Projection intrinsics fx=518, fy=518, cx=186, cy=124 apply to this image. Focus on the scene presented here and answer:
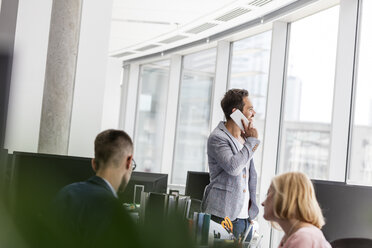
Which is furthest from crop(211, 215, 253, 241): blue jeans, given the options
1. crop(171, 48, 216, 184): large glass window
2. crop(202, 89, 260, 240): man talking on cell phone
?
crop(171, 48, 216, 184): large glass window

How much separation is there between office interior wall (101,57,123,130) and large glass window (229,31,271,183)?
322 centimetres

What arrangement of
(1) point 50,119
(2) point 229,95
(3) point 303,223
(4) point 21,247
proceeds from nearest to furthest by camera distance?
(4) point 21,247
(3) point 303,223
(2) point 229,95
(1) point 50,119

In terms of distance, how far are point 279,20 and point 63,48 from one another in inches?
124

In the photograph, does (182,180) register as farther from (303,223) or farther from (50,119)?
(303,223)

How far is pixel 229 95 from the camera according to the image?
3.12 metres

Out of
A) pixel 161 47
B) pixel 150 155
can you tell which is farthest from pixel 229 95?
pixel 150 155

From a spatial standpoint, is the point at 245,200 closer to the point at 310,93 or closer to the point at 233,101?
the point at 233,101

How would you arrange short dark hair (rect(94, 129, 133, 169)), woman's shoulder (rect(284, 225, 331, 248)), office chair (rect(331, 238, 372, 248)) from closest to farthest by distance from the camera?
1. woman's shoulder (rect(284, 225, 331, 248))
2. short dark hair (rect(94, 129, 133, 169))
3. office chair (rect(331, 238, 372, 248))

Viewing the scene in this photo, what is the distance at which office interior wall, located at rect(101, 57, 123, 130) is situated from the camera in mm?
10461

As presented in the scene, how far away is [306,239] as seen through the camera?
1.91 meters

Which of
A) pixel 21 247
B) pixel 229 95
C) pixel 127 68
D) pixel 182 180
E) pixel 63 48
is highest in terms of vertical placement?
pixel 127 68

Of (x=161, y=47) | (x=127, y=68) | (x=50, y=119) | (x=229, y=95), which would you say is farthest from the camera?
(x=127, y=68)

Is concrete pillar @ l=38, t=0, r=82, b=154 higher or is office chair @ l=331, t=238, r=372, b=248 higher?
concrete pillar @ l=38, t=0, r=82, b=154

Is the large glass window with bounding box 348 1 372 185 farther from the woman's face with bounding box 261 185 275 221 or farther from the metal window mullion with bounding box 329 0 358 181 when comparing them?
the woman's face with bounding box 261 185 275 221
